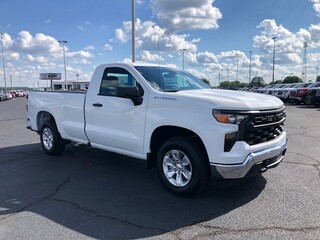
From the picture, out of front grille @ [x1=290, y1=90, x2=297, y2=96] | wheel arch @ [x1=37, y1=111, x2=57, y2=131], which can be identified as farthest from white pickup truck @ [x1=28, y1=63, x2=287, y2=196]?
front grille @ [x1=290, y1=90, x2=297, y2=96]

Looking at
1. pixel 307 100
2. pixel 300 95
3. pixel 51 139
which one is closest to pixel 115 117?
pixel 51 139

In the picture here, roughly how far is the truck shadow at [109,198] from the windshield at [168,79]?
164 centimetres

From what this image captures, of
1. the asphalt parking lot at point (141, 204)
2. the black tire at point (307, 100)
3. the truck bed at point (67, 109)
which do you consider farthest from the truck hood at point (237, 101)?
the black tire at point (307, 100)

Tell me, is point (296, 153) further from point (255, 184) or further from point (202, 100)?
point (202, 100)

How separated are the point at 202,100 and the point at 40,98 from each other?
5018mm

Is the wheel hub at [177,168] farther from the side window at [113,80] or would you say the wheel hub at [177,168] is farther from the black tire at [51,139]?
the black tire at [51,139]

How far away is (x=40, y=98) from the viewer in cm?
832

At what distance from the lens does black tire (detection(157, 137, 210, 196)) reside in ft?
15.7

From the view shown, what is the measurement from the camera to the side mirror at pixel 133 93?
17.4ft

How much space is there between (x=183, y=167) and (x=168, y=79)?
5.46ft

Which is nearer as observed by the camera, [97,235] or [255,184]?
[97,235]

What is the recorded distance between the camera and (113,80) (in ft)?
20.7

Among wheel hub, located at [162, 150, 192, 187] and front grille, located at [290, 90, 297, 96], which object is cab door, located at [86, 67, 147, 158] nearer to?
wheel hub, located at [162, 150, 192, 187]

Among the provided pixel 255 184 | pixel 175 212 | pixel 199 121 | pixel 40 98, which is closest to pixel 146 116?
pixel 199 121
